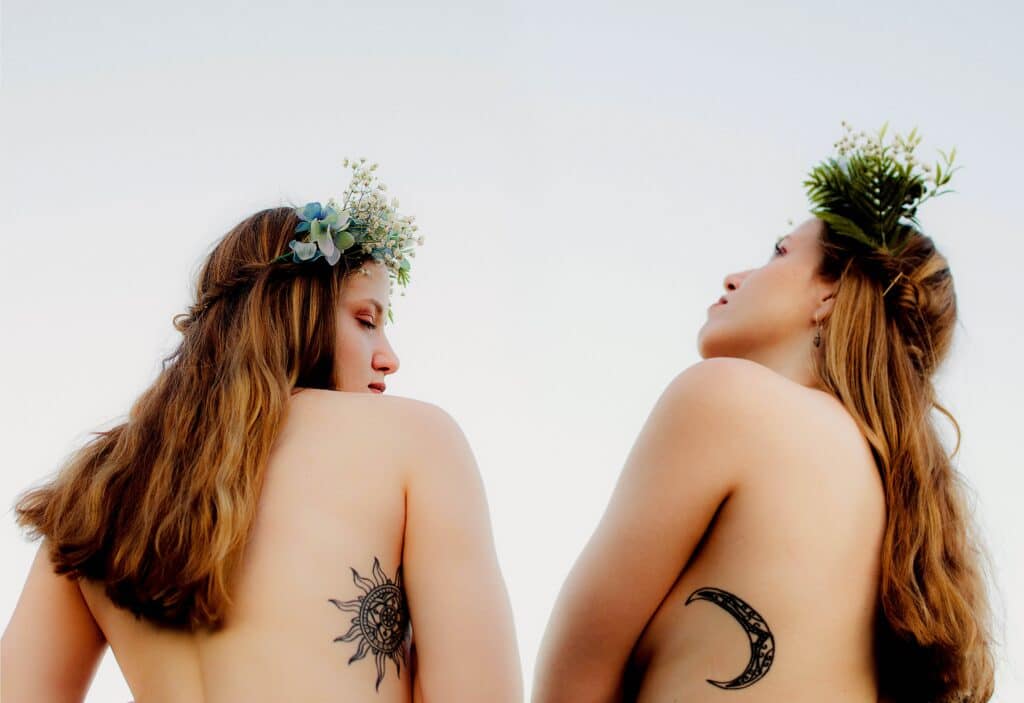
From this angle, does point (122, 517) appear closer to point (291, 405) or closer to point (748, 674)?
point (291, 405)

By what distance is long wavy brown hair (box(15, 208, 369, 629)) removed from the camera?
3.05m

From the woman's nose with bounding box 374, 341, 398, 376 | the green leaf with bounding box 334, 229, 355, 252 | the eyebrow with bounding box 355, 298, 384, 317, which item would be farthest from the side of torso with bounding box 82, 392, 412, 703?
the green leaf with bounding box 334, 229, 355, 252

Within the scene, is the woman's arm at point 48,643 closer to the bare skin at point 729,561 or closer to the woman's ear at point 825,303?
the bare skin at point 729,561

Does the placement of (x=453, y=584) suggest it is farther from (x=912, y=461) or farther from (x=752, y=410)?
(x=912, y=461)

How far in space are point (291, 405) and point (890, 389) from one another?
186 centimetres

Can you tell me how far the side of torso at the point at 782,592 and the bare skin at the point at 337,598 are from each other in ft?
1.54

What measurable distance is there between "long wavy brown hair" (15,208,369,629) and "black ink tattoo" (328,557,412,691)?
1.12 ft

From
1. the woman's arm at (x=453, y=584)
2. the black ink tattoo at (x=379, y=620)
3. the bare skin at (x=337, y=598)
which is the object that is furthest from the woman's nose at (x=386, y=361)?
the black ink tattoo at (x=379, y=620)

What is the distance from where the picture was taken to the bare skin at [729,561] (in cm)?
301

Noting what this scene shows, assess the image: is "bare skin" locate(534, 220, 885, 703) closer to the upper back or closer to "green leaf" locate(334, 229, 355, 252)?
the upper back

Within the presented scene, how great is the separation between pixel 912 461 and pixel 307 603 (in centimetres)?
179

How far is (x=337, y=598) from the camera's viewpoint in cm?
305

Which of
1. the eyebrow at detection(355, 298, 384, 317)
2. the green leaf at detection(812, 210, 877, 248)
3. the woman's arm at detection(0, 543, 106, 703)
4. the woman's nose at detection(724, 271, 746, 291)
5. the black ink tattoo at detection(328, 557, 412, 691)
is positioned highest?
the green leaf at detection(812, 210, 877, 248)

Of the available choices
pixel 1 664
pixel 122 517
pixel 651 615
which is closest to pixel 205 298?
pixel 122 517
